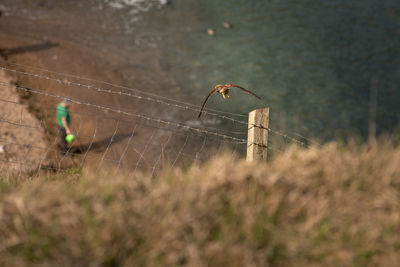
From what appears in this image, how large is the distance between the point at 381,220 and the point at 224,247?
1.05 metres

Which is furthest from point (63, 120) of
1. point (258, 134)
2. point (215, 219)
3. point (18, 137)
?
point (215, 219)

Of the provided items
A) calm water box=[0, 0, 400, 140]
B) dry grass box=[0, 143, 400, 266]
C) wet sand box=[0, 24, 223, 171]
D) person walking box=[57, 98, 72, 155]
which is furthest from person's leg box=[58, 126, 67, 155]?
dry grass box=[0, 143, 400, 266]

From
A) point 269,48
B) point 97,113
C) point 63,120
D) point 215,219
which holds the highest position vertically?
point 269,48

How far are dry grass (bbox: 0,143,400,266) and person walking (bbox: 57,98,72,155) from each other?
19.4 feet

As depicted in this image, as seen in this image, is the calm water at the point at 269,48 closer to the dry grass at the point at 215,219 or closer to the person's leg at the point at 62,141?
the person's leg at the point at 62,141

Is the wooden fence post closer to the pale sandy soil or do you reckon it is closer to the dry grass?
the dry grass

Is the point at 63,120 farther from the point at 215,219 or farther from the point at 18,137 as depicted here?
the point at 215,219

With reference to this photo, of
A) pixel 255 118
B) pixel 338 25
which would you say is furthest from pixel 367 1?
pixel 255 118

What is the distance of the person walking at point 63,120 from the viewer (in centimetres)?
864

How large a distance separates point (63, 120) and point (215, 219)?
6993mm

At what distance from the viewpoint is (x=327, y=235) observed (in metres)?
2.48

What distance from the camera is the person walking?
8.64 m

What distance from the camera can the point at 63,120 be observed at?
874cm

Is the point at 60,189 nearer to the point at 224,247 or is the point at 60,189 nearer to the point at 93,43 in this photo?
the point at 224,247
